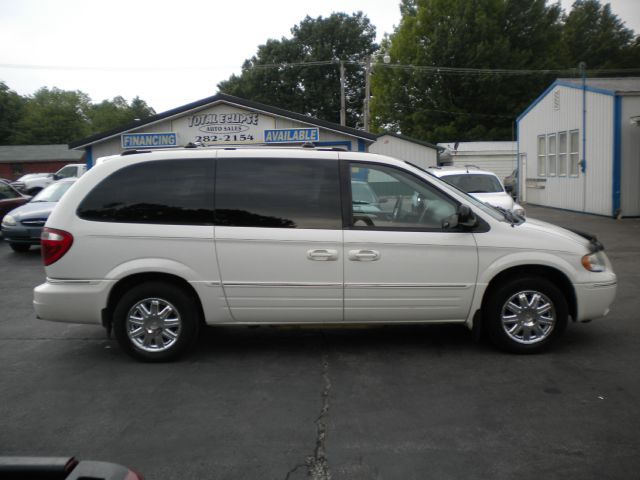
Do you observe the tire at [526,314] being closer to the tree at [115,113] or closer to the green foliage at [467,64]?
the green foliage at [467,64]

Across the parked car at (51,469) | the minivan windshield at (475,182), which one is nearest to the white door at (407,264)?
the parked car at (51,469)

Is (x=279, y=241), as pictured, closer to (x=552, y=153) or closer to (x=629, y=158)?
(x=629, y=158)

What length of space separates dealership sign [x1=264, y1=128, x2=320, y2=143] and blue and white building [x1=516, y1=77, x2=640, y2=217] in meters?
8.30

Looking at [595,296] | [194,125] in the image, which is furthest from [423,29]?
[595,296]

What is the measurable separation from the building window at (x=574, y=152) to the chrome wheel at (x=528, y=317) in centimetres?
1596

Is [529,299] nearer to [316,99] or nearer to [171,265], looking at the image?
[171,265]

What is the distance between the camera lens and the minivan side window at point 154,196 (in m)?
A: 5.56

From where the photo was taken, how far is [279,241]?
5480 mm

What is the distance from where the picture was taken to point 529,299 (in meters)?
5.66

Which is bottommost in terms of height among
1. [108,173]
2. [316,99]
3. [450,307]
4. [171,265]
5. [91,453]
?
[91,453]

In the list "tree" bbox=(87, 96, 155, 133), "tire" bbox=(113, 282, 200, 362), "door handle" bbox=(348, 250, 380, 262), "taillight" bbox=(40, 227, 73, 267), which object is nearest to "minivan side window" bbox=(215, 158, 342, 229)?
"door handle" bbox=(348, 250, 380, 262)

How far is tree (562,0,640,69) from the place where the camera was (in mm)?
54969

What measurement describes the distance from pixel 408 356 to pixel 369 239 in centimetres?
116

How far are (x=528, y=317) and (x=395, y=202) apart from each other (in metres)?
1.59
